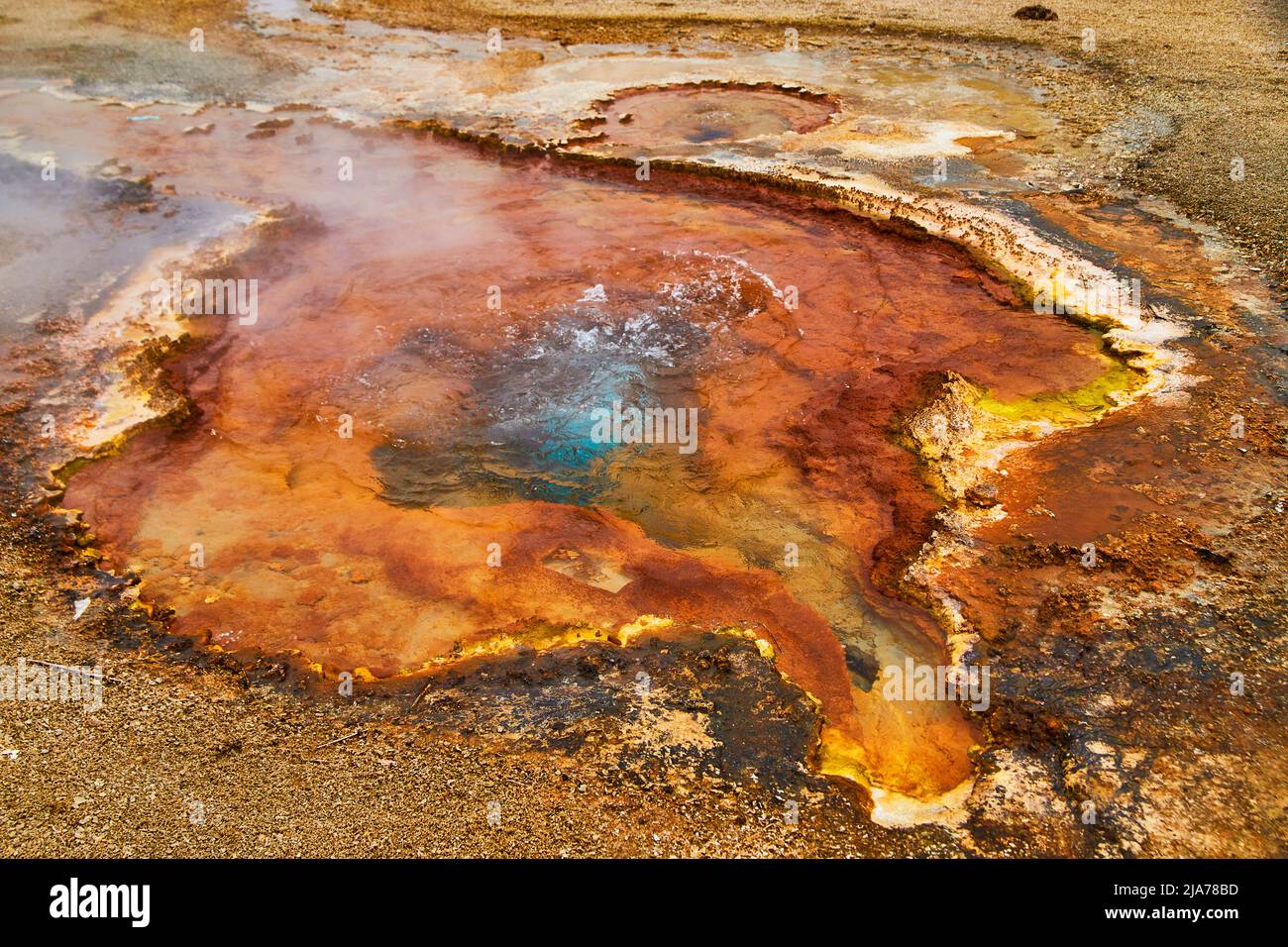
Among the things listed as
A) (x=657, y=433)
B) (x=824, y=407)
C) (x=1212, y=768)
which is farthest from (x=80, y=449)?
(x=1212, y=768)

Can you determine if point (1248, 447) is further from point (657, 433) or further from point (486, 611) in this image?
point (486, 611)

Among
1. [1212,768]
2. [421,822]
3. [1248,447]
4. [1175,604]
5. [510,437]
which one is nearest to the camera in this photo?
[421,822]

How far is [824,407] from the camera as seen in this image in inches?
244

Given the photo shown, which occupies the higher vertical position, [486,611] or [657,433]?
[657,433]

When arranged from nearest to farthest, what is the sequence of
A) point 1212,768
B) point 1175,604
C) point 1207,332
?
point 1212,768
point 1175,604
point 1207,332

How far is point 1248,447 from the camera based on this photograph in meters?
5.66

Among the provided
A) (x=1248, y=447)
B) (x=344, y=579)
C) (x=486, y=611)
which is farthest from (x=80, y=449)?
(x=1248, y=447)

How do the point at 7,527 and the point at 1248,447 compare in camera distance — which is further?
the point at 1248,447

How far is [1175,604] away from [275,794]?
4.56 metres

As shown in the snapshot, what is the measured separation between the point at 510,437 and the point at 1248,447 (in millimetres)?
5012

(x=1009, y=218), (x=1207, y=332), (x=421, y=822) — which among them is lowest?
(x=421, y=822)

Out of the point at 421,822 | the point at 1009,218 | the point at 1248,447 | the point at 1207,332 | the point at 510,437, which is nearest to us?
the point at 421,822

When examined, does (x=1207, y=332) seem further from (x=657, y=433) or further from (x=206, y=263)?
(x=206, y=263)

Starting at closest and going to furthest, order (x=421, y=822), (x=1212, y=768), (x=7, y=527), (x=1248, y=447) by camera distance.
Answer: (x=421, y=822) < (x=1212, y=768) < (x=7, y=527) < (x=1248, y=447)
